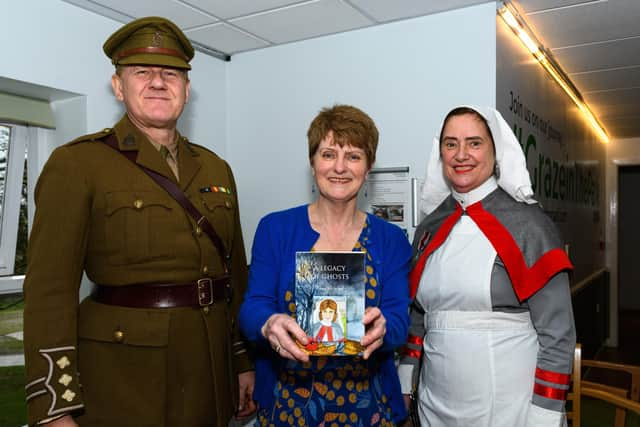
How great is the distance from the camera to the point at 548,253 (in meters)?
1.71

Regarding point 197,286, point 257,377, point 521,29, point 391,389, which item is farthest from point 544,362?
point 521,29

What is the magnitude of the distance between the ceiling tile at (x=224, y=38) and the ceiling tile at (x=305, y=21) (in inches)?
3.5

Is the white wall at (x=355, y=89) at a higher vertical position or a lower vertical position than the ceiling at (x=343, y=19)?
lower

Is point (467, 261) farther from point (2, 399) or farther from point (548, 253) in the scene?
point (2, 399)

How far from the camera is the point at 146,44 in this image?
1.68 metres

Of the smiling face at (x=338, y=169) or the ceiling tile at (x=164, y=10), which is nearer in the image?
the smiling face at (x=338, y=169)

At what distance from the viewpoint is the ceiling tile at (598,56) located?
3.47 m

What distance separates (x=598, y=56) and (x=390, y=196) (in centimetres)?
200

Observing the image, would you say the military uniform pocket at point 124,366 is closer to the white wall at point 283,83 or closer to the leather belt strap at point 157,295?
the leather belt strap at point 157,295

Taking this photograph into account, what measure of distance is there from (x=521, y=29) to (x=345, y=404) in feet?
7.80

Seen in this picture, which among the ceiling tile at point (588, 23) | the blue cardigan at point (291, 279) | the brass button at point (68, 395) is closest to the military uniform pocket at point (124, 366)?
the brass button at point (68, 395)

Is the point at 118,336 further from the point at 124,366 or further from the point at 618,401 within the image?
the point at 618,401

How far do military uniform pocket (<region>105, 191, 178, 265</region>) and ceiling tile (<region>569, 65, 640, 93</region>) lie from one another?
3.70 meters

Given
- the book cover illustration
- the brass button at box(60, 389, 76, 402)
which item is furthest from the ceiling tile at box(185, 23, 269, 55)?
the brass button at box(60, 389, 76, 402)
